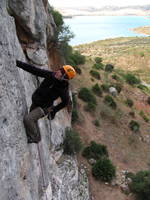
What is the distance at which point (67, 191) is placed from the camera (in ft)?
39.7

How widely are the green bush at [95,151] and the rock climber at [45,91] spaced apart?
466 inches

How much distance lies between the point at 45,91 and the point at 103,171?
38.9 ft

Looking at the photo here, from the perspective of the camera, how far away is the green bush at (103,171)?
16578 mm

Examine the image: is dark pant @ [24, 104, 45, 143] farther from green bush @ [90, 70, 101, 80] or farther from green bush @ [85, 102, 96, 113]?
green bush @ [90, 70, 101, 80]

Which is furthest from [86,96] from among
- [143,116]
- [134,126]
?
[143,116]

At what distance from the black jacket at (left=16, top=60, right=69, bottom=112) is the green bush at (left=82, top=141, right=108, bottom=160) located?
12.0 meters

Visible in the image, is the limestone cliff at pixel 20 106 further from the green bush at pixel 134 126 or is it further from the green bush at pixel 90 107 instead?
the green bush at pixel 134 126

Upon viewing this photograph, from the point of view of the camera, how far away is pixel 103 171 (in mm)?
16609

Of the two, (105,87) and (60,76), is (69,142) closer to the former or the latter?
(60,76)

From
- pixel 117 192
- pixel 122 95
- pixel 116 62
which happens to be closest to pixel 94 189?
pixel 117 192

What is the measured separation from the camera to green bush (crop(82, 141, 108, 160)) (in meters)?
17.8

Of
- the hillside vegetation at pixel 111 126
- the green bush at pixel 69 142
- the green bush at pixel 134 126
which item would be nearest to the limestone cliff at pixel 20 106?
→ the green bush at pixel 69 142

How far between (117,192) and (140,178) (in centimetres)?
177

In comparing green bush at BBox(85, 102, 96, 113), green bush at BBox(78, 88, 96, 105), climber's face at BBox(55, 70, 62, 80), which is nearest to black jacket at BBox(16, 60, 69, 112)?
climber's face at BBox(55, 70, 62, 80)
